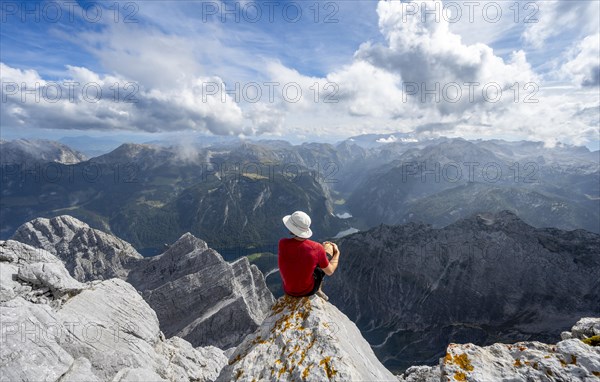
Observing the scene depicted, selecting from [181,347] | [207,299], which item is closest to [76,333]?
[181,347]

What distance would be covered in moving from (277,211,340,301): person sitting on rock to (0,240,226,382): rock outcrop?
408 inches

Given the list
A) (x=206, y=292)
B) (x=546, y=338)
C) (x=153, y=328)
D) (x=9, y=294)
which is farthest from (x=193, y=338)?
(x=546, y=338)

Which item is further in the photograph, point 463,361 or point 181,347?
point 181,347

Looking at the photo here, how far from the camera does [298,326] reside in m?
12.2

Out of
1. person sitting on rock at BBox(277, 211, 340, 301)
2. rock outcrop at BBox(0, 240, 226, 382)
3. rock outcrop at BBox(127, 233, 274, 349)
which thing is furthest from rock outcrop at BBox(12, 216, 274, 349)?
person sitting on rock at BBox(277, 211, 340, 301)

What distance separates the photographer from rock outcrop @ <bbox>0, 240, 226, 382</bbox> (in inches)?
651

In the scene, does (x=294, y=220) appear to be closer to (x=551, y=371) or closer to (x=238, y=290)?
(x=551, y=371)

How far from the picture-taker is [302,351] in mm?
10781

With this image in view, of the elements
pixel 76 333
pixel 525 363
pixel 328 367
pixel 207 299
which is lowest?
pixel 207 299

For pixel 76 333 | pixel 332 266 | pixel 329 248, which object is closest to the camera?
pixel 332 266

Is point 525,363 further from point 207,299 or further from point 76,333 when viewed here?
point 207,299

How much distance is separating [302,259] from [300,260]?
4.0 inches

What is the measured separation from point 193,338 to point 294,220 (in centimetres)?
13428

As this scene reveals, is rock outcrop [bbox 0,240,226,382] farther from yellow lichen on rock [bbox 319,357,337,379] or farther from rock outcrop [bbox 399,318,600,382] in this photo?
rock outcrop [bbox 399,318,600,382]
